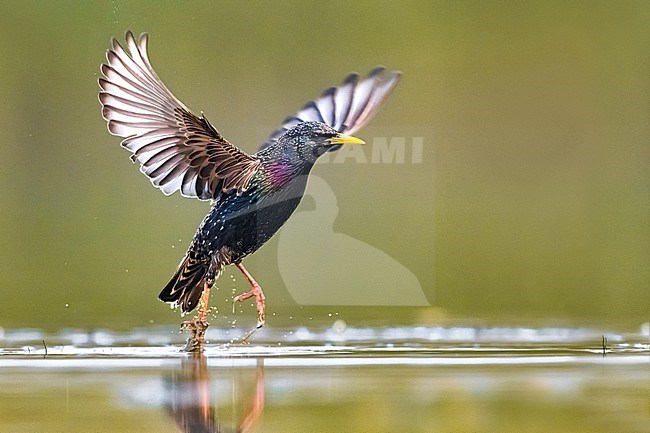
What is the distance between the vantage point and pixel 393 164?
16.5 feet

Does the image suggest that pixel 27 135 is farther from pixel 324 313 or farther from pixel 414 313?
pixel 414 313

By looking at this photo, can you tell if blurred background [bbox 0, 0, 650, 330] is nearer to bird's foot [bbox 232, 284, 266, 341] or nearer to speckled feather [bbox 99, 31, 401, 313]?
bird's foot [bbox 232, 284, 266, 341]

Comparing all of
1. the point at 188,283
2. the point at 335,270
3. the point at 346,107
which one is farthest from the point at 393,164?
the point at 188,283

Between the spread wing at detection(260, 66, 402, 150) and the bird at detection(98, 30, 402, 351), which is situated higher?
the spread wing at detection(260, 66, 402, 150)

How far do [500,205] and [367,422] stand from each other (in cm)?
256

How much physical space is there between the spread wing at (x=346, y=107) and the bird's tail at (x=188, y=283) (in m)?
0.64

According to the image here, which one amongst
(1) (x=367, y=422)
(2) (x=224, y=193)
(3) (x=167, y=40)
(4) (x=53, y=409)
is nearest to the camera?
(1) (x=367, y=422)

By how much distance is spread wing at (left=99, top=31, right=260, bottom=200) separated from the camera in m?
4.30

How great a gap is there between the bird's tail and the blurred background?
206 mm

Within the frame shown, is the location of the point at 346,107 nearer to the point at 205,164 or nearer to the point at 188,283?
Answer: the point at 205,164

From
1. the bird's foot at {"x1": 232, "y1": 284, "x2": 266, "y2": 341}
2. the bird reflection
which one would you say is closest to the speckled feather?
the bird's foot at {"x1": 232, "y1": 284, "x2": 266, "y2": 341}

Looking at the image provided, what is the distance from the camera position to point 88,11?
16.5 feet

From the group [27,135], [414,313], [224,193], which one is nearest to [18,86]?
[27,135]

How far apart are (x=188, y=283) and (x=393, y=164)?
1.19 meters
